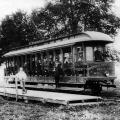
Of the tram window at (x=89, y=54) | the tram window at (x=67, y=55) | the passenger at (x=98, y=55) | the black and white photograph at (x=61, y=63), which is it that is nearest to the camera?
the black and white photograph at (x=61, y=63)

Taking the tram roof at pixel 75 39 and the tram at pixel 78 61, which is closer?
the tram at pixel 78 61

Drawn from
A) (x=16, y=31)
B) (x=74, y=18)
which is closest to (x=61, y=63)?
(x=74, y=18)

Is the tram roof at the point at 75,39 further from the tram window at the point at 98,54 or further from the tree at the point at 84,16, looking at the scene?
the tree at the point at 84,16

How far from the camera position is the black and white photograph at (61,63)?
12.6 m

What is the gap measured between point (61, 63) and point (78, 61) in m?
2.15

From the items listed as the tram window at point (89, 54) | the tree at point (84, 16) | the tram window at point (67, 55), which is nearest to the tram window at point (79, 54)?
the tram window at point (89, 54)

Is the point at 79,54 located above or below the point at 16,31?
below

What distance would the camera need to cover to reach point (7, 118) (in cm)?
1056

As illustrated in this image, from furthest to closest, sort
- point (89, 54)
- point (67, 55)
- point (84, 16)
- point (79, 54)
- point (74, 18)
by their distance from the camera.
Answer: point (84, 16)
point (74, 18)
point (67, 55)
point (79, 54)
point (89, 54)

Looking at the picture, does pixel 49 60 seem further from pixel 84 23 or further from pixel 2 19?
pixel 2 19

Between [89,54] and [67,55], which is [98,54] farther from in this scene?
[67,55]

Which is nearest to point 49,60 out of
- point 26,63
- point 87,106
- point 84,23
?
point 26,63

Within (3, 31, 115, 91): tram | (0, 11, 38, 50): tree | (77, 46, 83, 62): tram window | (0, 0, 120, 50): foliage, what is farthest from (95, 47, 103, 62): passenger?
(0, 11, 38, 50): tree

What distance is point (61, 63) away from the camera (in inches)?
810
